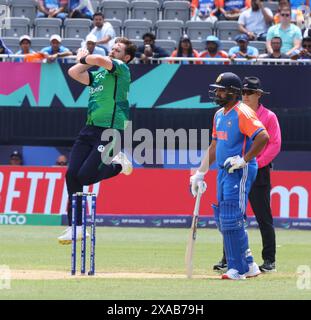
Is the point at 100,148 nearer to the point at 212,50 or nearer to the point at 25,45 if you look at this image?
the point at 212,50

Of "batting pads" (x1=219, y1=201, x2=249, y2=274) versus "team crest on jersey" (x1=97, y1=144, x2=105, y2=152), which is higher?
"team crest on jersey" (x1=97, y1=144, x2=105, y2=152)

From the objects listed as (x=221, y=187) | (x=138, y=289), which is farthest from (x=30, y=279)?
(x=221, y=187)

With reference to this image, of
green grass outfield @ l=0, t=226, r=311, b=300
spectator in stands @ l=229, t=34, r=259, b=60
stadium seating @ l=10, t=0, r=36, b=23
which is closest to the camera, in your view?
green grass outfield @ l=0, t=226, r=311, b=300

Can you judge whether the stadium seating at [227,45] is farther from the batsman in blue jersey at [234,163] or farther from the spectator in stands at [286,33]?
the batsman in blue jersey at [234,163]

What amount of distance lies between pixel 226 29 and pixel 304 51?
268cm

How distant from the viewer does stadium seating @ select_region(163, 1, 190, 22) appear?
23.9 metres

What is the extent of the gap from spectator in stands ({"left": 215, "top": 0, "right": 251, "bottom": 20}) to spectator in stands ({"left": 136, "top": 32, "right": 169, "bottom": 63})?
8.98 ft

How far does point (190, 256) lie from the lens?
437 inches

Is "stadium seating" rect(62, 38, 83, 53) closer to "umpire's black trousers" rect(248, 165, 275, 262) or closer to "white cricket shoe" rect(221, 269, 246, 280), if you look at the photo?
"umpire's black trousers" rect(248, 165, 275, 262)

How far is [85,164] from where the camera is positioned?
512 inches

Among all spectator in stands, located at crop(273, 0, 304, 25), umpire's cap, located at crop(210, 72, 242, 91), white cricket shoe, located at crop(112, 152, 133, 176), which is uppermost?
spectator in stands, located at crop(273, 0, 304, 25)

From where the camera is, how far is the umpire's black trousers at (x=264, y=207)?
12.3 m

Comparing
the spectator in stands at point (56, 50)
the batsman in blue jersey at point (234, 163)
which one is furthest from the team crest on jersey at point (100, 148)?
the spectator in stands at point (56, 50)

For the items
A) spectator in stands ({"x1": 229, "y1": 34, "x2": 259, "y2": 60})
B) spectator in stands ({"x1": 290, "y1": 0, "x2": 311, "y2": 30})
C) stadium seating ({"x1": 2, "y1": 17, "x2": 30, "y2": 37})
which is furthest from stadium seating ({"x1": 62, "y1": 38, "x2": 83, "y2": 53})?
spectator in stands ({"x1": 290, "y1": 0, "x2": 311, "y2": 30})
